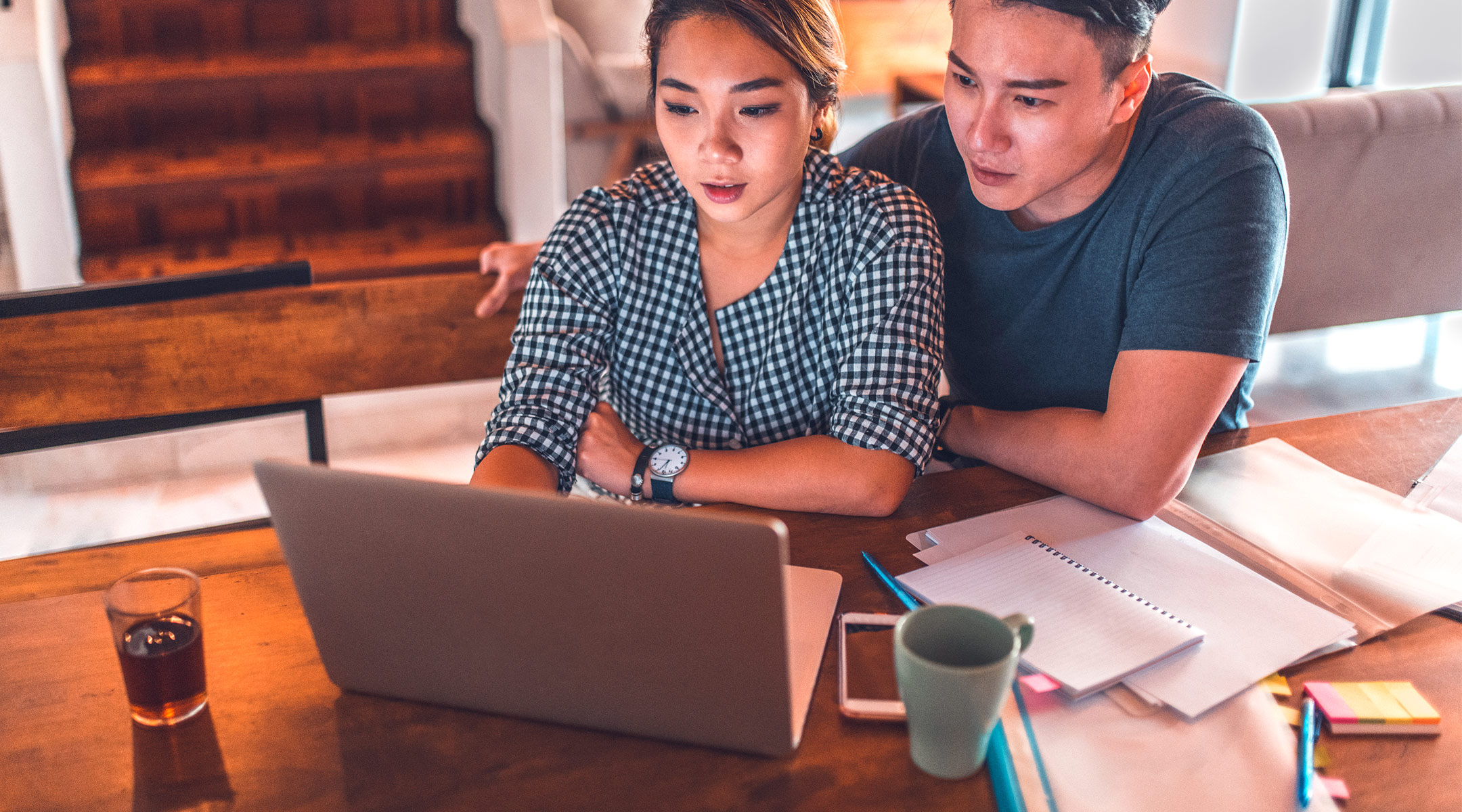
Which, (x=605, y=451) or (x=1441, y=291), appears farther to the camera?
→ (x=1441, y=291)

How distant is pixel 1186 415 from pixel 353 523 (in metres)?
0.84

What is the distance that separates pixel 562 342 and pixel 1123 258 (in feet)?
2.17

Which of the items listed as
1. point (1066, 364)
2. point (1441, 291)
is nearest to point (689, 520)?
point (1066, 364)

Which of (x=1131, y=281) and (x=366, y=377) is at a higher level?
(x=1131, y=281)

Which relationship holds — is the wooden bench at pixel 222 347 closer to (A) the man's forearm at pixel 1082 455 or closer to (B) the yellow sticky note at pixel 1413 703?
(A) the man's forearm at pixel 1082 455

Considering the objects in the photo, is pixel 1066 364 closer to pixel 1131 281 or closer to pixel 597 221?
pixel 1131 281

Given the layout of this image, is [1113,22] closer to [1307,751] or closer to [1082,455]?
[1082,455]

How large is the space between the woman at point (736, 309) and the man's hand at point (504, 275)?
0.14m

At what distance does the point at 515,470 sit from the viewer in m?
1.20

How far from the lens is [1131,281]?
4.25 feet

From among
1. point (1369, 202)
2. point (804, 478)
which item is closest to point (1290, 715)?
point (804, 478)

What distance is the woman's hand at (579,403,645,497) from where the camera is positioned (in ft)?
4.14

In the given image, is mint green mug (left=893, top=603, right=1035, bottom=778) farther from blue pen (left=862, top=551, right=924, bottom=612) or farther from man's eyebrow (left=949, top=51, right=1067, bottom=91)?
man's eyebrow (left=949, top=51, right=1067, bottom=91)

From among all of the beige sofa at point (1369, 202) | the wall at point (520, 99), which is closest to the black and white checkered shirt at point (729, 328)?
the beige sofa at point (1369, 202)
